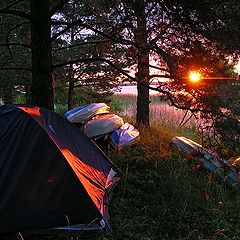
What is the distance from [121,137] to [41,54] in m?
3.12

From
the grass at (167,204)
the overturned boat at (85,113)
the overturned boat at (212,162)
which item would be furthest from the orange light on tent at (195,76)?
the overturned boat at (85,113)

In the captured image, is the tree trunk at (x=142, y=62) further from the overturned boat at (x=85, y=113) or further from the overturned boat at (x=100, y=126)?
the overturned boat at (x=85, y=113)

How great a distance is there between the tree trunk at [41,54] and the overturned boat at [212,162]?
3.22m

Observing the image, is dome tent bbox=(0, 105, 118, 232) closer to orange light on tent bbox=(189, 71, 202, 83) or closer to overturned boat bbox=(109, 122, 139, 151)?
orange light on tent bbox=(189, 71, 202, 83)

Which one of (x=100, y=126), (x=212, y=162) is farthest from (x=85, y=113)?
(x=212, y=162)

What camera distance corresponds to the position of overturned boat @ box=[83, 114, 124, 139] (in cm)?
848

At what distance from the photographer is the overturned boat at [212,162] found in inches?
242

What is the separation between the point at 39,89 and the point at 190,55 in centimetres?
292

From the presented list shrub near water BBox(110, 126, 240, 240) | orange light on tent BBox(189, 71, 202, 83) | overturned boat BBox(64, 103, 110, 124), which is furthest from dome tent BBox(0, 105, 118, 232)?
overturned boat BBox(64, 103, 110, 124)

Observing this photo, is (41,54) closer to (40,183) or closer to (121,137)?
(40,183)

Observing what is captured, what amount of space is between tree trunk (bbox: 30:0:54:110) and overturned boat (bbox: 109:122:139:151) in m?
2.34

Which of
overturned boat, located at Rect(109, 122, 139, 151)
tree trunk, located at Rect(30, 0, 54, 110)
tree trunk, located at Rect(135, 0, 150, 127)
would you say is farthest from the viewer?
overturned boat, located at Rect(109, 122, 139, 151)

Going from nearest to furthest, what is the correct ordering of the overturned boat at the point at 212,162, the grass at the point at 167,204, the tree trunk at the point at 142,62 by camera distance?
the grass at the point at 167,204
the tree trunk at the point at 142,62
the overturned boat at the point at 212,162

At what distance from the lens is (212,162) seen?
22.0ft
